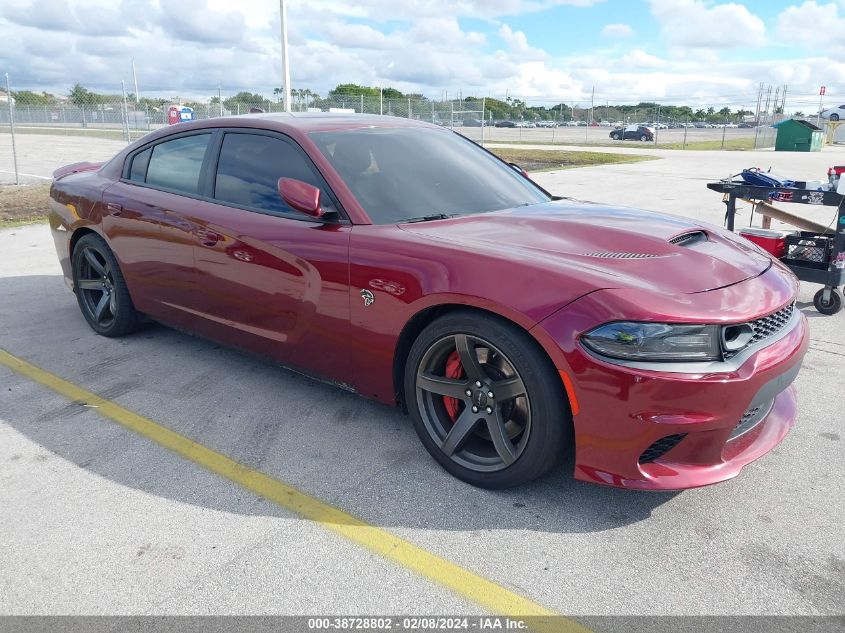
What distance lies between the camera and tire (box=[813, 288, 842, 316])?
564 cm

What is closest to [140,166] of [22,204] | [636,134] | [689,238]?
[689,238]

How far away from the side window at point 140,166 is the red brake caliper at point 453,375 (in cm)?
272

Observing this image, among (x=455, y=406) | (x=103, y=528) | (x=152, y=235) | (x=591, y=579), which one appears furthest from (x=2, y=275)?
(x=591, y=579)

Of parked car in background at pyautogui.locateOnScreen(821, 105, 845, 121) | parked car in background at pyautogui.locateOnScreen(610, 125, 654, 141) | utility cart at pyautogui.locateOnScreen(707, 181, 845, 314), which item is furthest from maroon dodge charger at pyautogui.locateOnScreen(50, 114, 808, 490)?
parked car in background at pyautogui.locateOnScreen(821, 105, 845, 121)

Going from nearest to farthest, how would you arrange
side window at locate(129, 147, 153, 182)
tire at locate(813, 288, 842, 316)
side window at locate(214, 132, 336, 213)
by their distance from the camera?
side window at locate(214, 132, 336, 213) → side window at locate(129, 147, 153, 182) → tire at locate(813, 288, 842, 316)

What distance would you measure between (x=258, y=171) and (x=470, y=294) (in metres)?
1.66

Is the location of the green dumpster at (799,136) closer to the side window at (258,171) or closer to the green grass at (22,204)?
the green grass at (22,204)

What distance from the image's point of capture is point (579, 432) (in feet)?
8.39

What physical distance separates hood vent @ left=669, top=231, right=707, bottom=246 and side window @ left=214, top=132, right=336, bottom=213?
1.63 metres

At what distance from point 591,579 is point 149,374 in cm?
303

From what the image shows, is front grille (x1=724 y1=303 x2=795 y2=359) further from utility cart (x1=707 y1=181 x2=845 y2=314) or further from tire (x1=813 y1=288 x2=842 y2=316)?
tire (x1=813 y1=288 x2=842 y2=316)

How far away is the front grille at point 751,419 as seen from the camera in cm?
266

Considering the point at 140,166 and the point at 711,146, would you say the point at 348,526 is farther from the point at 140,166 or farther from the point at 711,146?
the point at 711,146

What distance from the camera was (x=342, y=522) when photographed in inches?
107
